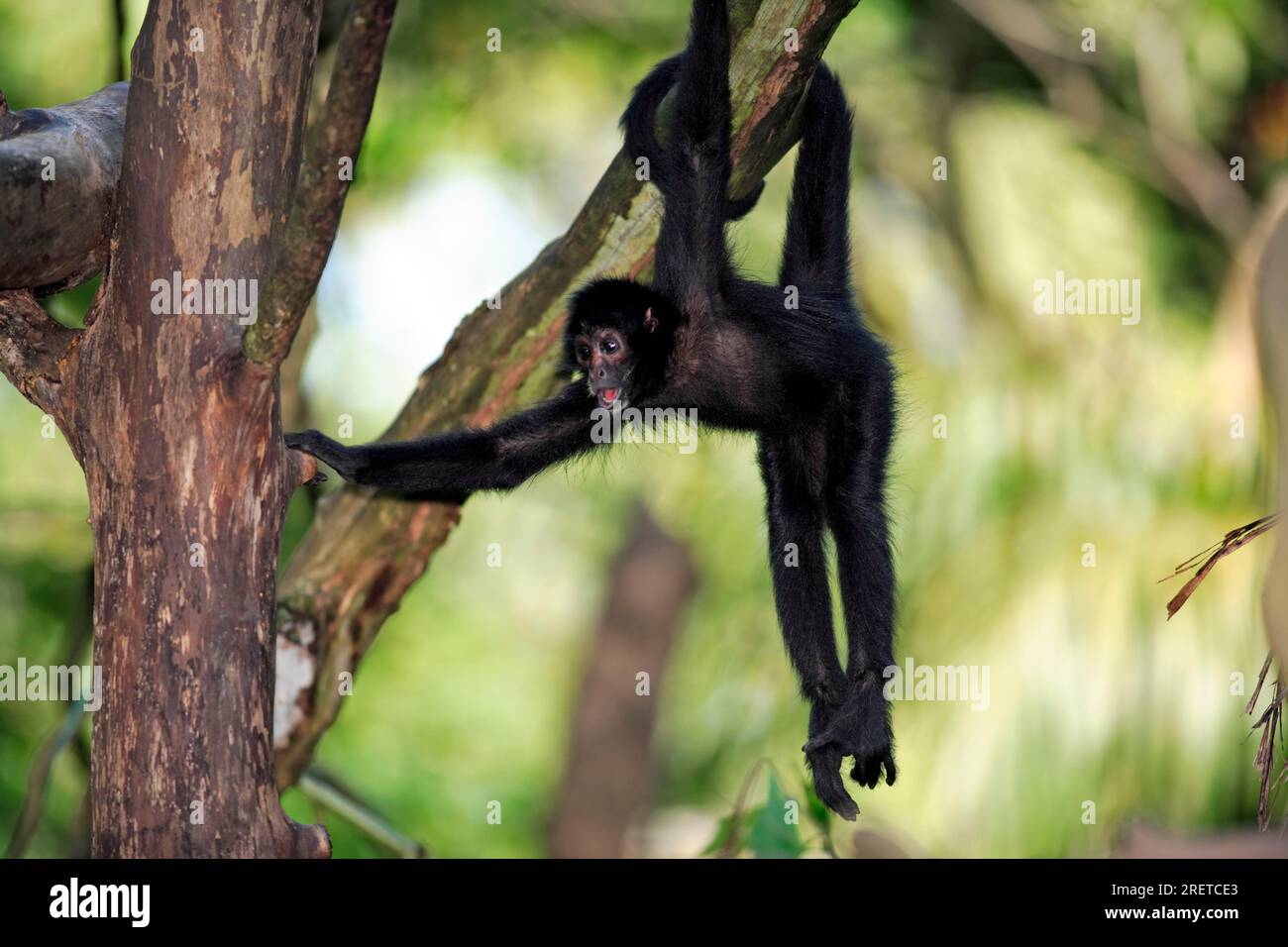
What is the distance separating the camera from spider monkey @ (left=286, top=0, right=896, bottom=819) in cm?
447

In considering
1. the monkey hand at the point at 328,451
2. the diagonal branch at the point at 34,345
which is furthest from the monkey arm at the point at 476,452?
the diagonal branch at the point at 34,345

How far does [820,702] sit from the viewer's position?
4758 mm

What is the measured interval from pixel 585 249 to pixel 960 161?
22.6ft

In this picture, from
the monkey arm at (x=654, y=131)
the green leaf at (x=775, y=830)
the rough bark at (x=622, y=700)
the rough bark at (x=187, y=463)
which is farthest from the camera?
the rough bark at (x=622, y=700)

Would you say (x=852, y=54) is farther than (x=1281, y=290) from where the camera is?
Yes

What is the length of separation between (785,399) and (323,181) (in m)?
2.08

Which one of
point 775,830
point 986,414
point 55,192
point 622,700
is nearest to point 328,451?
point 55,192

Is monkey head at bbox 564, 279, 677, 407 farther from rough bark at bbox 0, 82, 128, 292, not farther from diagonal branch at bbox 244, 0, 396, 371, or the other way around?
rough bark at bbox 0, 82, 128, 292

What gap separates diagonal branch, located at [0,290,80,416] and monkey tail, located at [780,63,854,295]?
249cm

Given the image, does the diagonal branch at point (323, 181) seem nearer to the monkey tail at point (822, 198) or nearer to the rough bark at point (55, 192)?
the rough bark at point (55, 192)

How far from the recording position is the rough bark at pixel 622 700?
47.0 feet

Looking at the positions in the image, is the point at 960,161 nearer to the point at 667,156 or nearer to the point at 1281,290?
the point at 667,156

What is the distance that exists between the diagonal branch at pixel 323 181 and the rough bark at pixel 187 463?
0.23 metres
